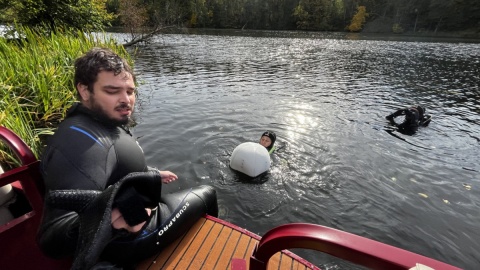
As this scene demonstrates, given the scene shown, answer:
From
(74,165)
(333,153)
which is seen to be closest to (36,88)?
(74,165)

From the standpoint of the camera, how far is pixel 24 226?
3.11m

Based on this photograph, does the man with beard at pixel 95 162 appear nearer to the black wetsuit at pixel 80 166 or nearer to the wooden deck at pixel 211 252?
→ the black wetsuit at pixel 80 166

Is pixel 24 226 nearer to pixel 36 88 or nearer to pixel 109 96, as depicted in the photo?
pixel 109 96

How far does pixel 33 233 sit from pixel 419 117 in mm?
12926

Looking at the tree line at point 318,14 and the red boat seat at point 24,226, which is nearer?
the red boat seat at point 24,226

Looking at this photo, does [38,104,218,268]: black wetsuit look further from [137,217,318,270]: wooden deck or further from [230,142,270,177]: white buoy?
[230,142,270,177]: white buoy

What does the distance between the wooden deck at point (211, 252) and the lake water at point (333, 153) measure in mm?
1554

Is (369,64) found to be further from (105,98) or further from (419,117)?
(105,98)

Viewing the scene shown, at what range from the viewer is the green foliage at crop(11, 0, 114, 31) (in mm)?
13758

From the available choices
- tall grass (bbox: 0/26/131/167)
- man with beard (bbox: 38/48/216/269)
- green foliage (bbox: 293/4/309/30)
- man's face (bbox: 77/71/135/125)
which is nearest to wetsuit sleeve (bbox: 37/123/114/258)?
man with beard (bbox: 38/48/216/269)

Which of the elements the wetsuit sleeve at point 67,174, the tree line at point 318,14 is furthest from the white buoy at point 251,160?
the tree line at point 318,14

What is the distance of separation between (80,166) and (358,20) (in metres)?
90.5

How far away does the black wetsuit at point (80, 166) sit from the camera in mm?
2041

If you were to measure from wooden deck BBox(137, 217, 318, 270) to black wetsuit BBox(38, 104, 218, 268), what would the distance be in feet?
1.91
